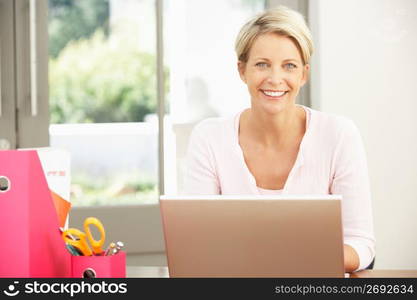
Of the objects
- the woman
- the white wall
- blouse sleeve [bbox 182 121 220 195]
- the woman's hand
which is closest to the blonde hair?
the woman

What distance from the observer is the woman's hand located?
1.58 m

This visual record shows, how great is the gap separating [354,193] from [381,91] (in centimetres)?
162

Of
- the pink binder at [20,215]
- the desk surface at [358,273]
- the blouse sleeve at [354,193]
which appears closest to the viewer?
the pink binder at [20,215]

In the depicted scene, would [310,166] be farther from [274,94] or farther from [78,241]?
[78,241]

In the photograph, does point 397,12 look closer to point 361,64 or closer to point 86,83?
point 361,64

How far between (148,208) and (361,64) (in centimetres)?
128

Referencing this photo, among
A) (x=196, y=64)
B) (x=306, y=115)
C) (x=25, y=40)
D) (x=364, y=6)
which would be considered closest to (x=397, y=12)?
(x=364, y=6)

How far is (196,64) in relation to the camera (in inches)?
135

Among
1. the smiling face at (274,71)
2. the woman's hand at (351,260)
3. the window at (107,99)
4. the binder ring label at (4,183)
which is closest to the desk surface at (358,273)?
the woman's hand at (351,260)

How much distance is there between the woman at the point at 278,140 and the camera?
193 cm

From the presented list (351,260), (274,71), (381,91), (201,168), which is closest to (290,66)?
(274,71)

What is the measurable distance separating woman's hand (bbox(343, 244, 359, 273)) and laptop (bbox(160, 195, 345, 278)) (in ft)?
1.38

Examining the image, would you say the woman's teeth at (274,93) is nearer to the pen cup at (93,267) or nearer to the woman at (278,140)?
the woman at (278,140)

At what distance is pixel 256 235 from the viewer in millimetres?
1163
